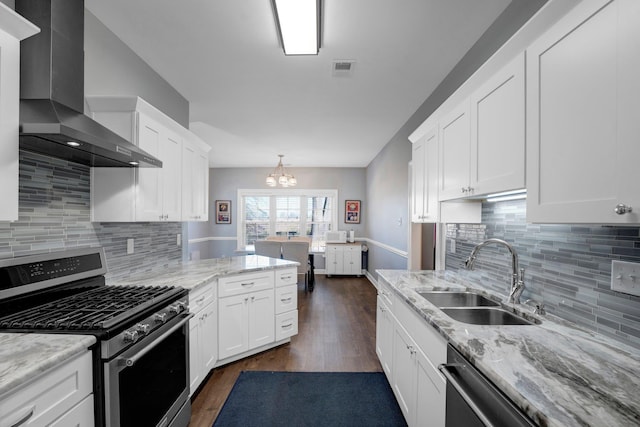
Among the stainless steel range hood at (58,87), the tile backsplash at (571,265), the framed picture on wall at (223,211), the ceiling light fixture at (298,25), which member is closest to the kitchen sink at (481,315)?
the tile backsplash at (571,265)

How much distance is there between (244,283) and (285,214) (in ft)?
14.8

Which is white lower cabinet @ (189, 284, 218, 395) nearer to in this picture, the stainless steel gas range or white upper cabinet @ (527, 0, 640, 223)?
the stainless steel gas range

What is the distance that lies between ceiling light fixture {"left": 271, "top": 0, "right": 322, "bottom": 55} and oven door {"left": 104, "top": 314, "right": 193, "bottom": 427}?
1.96m

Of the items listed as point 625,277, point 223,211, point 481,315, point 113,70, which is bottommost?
point 481,315

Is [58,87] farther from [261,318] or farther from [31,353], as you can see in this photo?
[261,318]

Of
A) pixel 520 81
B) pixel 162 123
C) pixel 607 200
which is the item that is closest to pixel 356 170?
pixel 162 123

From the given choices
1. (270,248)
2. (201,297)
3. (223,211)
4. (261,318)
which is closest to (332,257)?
(270,248)

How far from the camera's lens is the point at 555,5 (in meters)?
0.97

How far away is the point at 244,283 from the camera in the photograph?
2.56 m

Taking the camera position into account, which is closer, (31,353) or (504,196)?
(31,353)

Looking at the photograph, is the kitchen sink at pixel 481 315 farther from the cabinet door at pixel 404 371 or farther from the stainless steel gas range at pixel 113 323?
the stainless steel gas range at pixel 113 323

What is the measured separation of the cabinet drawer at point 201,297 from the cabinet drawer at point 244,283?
3.4 inches

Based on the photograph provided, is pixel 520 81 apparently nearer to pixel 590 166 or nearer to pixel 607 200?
pixel 590 166

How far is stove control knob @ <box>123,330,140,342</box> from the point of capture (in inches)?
48.9
